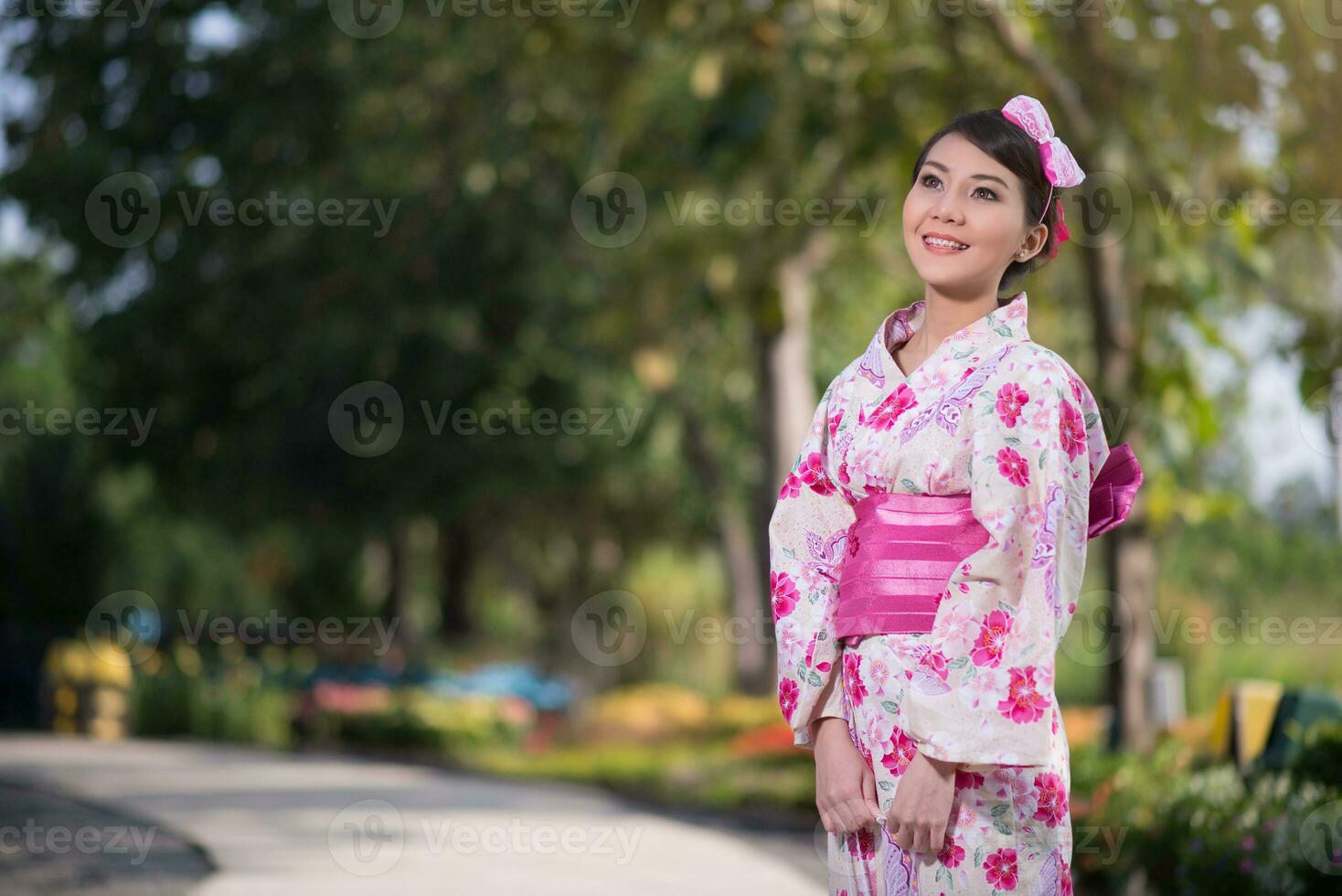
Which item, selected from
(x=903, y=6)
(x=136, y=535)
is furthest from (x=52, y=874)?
(x=136, y=535)

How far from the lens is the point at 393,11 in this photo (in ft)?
45.5

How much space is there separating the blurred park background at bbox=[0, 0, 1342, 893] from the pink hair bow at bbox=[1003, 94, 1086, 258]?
3.36 metres

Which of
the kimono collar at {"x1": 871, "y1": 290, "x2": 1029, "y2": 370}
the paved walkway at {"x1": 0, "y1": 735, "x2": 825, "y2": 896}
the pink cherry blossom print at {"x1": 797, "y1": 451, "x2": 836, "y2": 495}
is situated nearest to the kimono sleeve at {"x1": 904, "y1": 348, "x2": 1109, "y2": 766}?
the kimono collar at {"x1": 871, "y1": 290, "x2": 1029, "y2": 370}

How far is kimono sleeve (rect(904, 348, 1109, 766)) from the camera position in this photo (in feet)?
8.80

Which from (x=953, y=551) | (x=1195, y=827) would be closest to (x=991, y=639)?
(x=953, y=551)

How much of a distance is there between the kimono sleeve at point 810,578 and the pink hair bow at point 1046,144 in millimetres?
564

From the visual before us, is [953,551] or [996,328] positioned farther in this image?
[996,328]

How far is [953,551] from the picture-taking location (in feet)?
9.21

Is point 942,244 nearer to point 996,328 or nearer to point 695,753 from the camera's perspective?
point 996,328

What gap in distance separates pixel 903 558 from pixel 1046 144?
32.4 inches

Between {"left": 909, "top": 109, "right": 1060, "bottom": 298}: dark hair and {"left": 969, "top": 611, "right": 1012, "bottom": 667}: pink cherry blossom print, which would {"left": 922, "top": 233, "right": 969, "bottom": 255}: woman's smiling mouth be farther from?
{"left": 969, "top": 611, "right": 1012, "bottom": 667}: pink cherry blossom print

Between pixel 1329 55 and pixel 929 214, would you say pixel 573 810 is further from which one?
pixel 929 214

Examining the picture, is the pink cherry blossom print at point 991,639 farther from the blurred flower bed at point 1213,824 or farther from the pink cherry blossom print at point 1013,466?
the blurred flower bed at point 1213,824

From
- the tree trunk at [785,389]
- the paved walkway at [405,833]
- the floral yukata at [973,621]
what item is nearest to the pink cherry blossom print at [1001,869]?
the floral yukata at [973,621]
